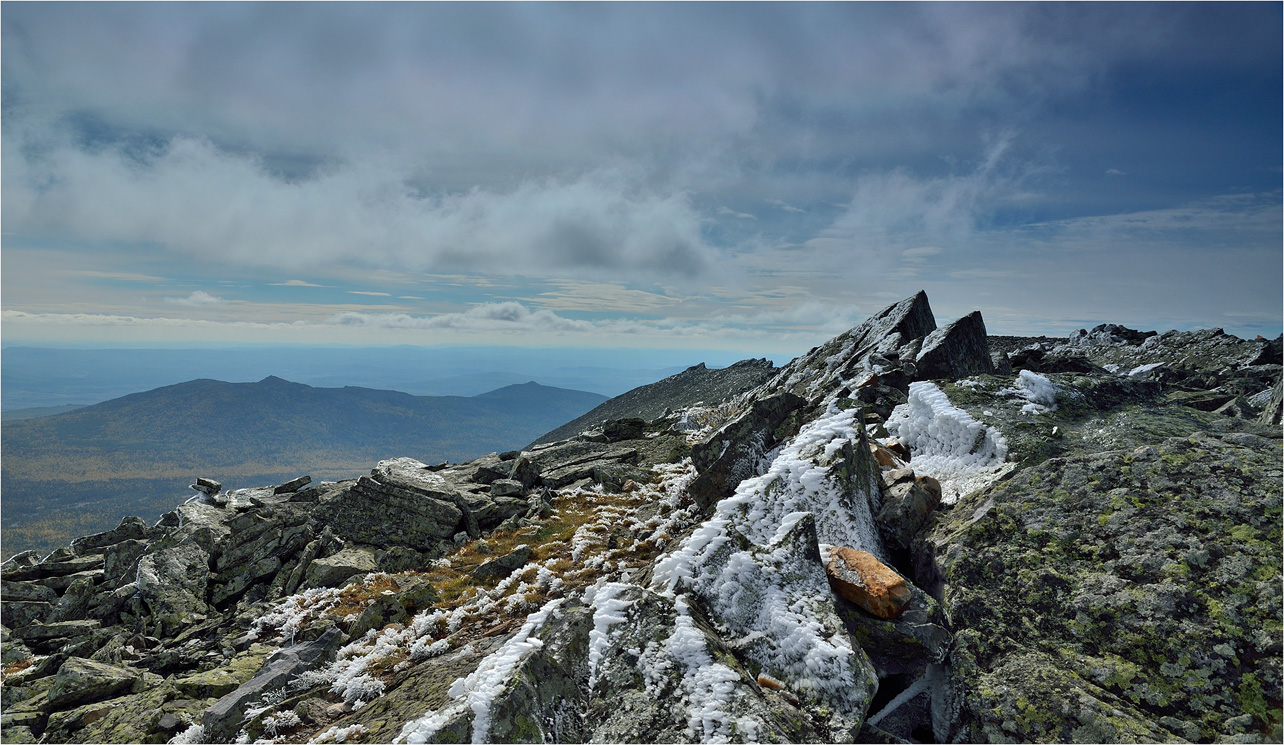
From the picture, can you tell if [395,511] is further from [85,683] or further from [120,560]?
[120,560]

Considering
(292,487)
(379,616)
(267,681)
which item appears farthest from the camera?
(292,487)

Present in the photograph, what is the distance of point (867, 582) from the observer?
10477mm

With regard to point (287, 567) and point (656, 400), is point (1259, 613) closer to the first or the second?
point (287, 567)

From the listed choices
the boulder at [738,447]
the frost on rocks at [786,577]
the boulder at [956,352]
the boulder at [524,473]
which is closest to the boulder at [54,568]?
the boulder at [524,473]

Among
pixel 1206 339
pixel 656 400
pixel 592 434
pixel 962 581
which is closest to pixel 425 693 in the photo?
pixel 962 581

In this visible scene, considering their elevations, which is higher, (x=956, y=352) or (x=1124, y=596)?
(x=956, y=352)

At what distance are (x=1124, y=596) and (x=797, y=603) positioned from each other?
544 cm

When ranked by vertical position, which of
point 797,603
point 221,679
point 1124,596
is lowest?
point 221,679

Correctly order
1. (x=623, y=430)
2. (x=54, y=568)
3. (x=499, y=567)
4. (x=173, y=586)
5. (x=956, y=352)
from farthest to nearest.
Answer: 1. (x=623, y=430)
2. (x=54, y=568)
3. (x=956, y=352)
4. (x=173, y=586)
5. (x=499, y=567)

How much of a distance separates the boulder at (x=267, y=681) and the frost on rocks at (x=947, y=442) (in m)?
18.2

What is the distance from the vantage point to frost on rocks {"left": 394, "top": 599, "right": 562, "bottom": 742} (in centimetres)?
785

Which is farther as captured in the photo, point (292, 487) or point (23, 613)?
point (292, 487)

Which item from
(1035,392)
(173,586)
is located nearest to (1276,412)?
(1035,392)

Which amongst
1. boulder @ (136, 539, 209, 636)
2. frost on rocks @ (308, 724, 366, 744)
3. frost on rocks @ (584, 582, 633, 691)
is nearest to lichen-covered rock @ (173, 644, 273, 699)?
boulder @ (136, 539, 209, 636)
